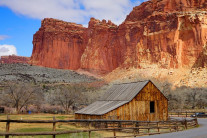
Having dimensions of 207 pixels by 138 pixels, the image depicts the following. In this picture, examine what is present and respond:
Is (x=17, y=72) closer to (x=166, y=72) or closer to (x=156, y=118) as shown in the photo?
(x=166, y=72)

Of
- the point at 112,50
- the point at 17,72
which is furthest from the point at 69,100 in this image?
the point at 112,50

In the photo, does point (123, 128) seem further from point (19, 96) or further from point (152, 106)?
point (19, 96)

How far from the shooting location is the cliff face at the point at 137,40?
82.3 meters

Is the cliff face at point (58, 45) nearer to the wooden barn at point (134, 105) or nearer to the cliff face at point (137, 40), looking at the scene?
the cliff face at point (137, 40)

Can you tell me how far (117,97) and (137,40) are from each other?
69.1m

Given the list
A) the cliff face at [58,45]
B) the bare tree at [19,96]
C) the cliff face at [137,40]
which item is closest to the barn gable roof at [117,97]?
the bare tree at [19,96]

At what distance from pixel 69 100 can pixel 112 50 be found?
6422cm

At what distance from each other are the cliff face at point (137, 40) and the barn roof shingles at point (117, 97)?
2120 inches

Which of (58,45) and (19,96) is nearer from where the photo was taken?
(19,96)

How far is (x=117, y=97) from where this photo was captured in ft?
91.8

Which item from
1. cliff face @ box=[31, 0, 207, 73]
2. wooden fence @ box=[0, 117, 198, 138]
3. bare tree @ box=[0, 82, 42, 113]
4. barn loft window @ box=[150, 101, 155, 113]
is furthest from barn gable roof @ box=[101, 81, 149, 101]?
cliff face @ box=[31, 0, 207, 73]

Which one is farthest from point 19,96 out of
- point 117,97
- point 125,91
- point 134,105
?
point 134,105

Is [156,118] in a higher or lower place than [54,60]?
lower

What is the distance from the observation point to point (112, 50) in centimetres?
11075
